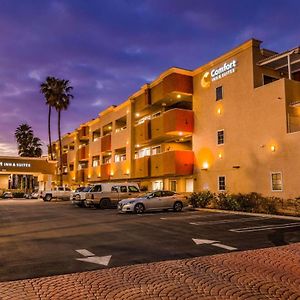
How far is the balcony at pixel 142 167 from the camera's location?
34469 mm

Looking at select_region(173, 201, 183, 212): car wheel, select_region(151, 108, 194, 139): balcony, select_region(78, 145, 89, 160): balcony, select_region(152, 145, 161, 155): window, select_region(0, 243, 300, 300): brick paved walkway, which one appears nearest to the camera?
select_region(0, 243, 300, 300): brick paved walkway

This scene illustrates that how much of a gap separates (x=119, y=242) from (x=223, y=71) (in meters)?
18.9

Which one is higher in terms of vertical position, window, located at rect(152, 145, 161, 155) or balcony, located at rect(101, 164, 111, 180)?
window, located at rect(152, 145, 161, 155)

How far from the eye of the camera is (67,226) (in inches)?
683

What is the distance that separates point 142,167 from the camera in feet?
116

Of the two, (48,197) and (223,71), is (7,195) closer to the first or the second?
(48,197)

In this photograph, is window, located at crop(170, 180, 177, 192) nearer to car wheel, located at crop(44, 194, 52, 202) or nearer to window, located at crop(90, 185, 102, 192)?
window, located at crop(90, 185, 102, 192)

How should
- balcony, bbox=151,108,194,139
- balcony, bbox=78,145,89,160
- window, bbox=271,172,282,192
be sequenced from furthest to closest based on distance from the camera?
balcony, bbox=78,145,89,160 < balcony, bbox=151,108,194,139 < window, bbox=271,172,282,192

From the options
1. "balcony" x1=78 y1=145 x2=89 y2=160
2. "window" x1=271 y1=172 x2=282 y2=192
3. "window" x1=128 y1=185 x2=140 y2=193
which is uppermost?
"balcony" x1=78 y1=145 x2=89 y2=160

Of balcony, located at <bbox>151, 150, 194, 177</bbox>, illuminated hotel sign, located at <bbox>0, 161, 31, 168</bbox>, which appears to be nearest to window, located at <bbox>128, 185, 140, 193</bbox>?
balcony, located at <bbox>151, 150, 194, 177</bbox>

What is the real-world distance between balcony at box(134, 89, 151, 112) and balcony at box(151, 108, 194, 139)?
14.1 ft

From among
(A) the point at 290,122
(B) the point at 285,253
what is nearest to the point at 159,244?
(B) the point at 285,253

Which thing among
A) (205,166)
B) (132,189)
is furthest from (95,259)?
(132,189)

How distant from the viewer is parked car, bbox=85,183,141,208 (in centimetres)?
3089
